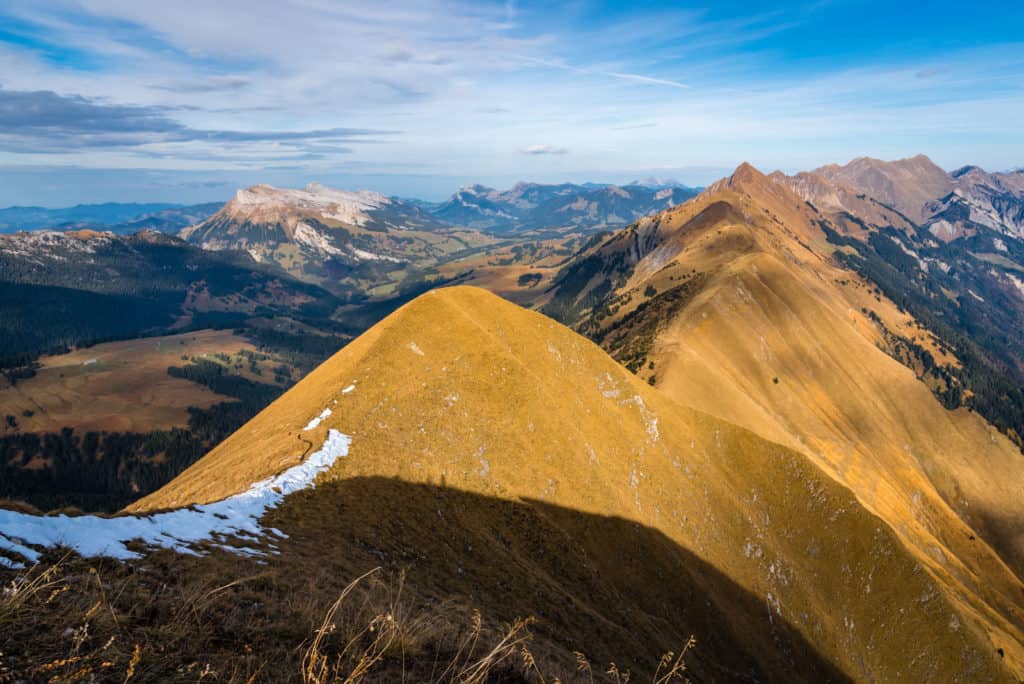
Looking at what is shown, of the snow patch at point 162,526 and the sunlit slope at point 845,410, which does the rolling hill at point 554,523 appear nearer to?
the snow patch at point 162,526

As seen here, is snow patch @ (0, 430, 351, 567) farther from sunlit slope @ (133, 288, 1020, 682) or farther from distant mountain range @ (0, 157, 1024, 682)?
sunlit slope @ (133, 288, 1020, 682)

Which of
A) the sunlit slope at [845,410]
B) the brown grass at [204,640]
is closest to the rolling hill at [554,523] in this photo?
the brown grass at [204,640]

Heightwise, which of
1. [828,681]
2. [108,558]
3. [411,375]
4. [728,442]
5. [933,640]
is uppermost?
[108,558]

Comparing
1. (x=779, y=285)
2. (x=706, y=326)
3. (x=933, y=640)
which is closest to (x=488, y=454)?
(x=933, y=640)

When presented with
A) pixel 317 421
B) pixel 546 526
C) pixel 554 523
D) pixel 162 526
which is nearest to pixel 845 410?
pixel 554 523

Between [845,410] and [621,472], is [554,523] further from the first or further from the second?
[845,410]

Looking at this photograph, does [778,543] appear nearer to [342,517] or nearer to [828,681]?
[828,681]
